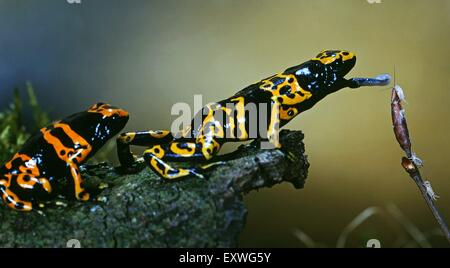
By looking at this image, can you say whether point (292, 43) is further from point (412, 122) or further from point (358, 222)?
point (358, 222)

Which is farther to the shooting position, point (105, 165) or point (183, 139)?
point (105, 165)

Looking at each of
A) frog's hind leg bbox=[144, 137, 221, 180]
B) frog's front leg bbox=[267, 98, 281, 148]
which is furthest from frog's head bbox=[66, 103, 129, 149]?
frog's front leg bbox=[267, 98, 281, 148]

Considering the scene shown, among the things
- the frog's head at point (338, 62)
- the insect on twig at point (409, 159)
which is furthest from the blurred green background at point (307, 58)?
the insect on twig at point (409, 159)

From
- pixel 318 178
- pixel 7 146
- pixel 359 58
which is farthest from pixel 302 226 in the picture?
pixel 7 146

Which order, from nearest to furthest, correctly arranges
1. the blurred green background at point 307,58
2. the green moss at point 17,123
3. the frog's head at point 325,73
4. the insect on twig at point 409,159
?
the insect on twig at point 409,159 < the frog's head at point 325,73 < the blurred green background at point 307,58 < the green moss at point 17,123

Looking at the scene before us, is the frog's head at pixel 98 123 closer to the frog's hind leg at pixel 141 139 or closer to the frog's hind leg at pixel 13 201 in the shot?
the frog's hind leg at pixel 141 139

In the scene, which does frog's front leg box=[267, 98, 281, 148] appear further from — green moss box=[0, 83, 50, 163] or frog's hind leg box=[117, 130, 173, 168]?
green moss box=[0, 83, 50, 163]

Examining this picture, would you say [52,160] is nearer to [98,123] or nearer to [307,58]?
[98,123]
